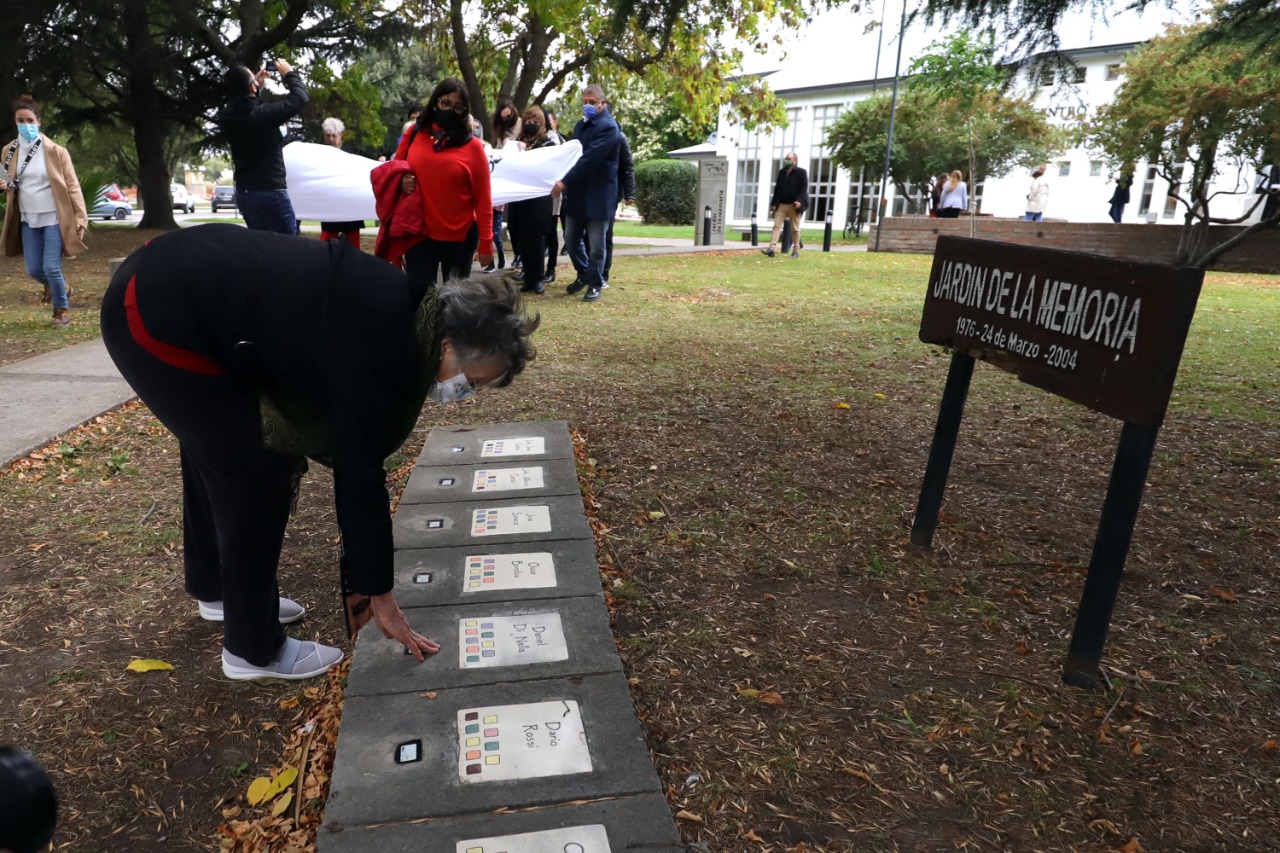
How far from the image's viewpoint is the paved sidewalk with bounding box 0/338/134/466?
195 inches

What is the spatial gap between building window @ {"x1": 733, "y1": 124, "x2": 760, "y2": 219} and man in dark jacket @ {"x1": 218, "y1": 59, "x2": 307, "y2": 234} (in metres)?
37.5

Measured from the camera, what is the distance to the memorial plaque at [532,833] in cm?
202

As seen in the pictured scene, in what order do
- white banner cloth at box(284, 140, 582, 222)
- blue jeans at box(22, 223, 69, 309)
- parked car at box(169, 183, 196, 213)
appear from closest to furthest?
blue jeans at box(22, 223, 69, 309) → white banner cloth at box(284, 140, 582, 222) → parked car at box(169, 183, 196, 213)

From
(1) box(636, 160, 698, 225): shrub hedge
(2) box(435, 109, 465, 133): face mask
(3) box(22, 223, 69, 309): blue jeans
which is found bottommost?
(1) box(636, 160, 698, 225): shrub hedge

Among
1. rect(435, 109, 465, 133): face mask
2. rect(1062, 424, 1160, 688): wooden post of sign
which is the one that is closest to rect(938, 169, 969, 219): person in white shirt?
rect(435, 109, 465, 133): face mask

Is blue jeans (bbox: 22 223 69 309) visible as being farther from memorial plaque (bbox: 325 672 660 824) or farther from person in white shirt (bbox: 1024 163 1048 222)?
person in white shirt (bbox: 1024 163 1048 222)

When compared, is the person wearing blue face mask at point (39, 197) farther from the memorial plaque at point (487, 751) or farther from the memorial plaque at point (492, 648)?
the memorial plaque at point (487, 751)

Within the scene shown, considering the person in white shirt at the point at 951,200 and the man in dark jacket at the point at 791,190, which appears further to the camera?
the person in white shirt at the point at 951,200

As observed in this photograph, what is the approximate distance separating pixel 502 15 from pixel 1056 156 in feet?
61.9

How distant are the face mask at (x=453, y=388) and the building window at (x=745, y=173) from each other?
42392 millimetres

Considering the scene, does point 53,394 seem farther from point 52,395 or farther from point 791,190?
point 791,190

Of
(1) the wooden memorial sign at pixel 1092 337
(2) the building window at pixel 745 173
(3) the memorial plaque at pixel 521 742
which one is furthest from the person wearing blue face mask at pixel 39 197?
(2) the building window at pixel 745 173

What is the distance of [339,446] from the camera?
7.13 ft

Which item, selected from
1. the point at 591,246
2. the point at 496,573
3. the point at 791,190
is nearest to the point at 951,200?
the point at 791,190
